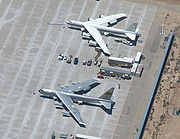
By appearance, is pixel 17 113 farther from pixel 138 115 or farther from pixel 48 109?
pixel 138 115

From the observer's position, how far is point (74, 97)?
184375mm

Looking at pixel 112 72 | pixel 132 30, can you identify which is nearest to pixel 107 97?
pixel 112 72

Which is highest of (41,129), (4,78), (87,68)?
(87,68)

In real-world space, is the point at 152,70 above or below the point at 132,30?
below

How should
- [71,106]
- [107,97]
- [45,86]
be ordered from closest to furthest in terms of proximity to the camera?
1. [107,97]
2. [71,106]
3. [45,86]

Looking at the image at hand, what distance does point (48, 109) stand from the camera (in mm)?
184750

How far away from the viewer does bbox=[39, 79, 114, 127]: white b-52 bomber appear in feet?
595

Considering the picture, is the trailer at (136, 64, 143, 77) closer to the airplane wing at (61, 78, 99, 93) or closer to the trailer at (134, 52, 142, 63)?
the trailer at (134, 52, 142, 63)

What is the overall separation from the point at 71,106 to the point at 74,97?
3300 millimetres

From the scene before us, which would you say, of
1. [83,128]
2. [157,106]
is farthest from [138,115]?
[83,128]

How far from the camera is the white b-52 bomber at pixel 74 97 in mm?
181250

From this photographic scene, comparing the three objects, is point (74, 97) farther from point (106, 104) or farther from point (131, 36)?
point (131, 36)

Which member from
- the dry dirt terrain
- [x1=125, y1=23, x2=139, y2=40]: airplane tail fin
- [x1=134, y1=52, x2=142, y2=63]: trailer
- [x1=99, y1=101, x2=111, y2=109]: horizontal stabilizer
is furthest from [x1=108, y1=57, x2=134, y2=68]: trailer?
[x1=99, y1=101, x2=111, y2=109]: horizontal stabilizer

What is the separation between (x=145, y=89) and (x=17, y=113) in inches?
1697
